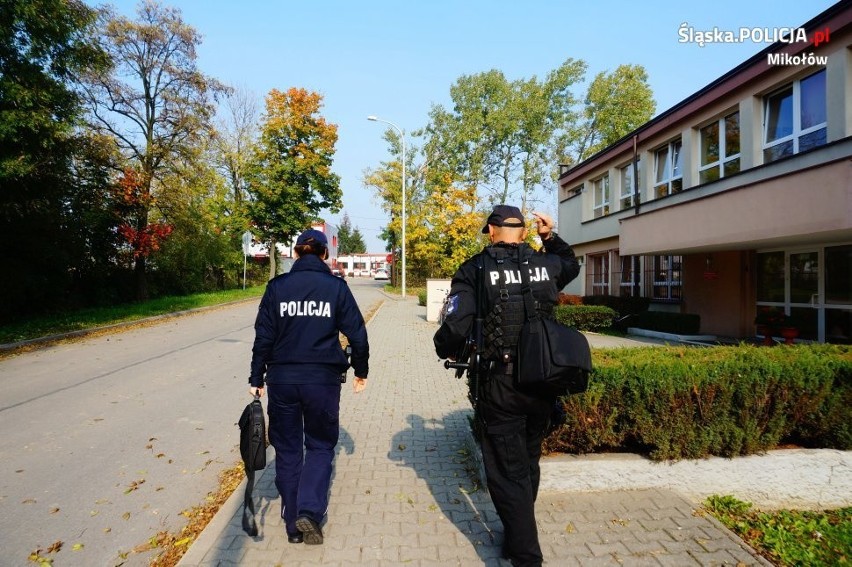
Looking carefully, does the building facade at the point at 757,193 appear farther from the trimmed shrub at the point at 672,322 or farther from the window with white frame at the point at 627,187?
the trimmed shrub at the point at 672,322

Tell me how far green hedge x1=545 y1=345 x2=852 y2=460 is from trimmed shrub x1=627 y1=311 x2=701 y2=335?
10.2m

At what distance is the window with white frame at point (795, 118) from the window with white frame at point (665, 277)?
4.94 metres

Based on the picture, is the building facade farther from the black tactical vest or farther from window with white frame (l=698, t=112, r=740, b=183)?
the black tactical vest

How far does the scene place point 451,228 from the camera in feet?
89.0

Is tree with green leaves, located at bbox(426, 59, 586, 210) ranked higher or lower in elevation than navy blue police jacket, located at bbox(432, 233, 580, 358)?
higher

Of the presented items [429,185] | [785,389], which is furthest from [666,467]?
[429,185]

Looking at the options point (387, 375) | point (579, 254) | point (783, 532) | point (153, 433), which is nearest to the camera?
point (783, 532)

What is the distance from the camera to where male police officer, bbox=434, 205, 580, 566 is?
2906 millimetres

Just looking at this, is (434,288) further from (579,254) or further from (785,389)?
(785,389)

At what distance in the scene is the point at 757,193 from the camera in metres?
9.80

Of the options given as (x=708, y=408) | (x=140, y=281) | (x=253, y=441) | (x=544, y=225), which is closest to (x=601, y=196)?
(x=708, y=408)

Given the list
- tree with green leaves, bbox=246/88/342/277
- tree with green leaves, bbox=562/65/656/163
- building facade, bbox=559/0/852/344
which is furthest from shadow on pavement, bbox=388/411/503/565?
tree with green leaves, bbox=562/65/656/163

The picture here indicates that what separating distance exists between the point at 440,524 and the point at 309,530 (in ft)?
3.00

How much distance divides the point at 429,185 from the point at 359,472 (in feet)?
144
